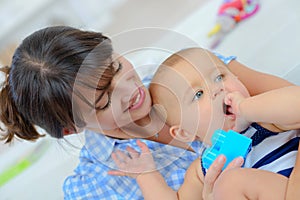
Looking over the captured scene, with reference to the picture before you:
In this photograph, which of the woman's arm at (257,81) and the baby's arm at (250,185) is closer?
the baby's arm at (250,185)

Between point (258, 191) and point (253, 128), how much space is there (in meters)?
0.20

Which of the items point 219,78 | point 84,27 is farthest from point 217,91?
point 84,27

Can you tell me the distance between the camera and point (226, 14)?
57.0 inches

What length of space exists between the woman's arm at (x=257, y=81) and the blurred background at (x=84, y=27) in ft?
0.67

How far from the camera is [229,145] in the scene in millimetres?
747

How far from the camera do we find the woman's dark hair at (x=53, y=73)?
0.80m

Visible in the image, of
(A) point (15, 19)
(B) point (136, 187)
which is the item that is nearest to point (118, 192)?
(B) point (136, 187)

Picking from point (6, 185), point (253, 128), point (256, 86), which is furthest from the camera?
point (6, 185)

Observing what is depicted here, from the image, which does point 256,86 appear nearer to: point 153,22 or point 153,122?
point 153,122

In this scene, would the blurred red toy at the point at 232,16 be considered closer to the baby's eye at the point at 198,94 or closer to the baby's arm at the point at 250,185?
the baby's eye at the point at 198,94

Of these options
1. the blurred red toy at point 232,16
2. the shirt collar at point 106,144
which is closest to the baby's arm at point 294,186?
the shirt collar at point 106,144

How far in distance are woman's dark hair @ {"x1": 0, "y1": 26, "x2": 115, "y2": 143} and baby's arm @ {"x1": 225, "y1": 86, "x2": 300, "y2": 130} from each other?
243 mm

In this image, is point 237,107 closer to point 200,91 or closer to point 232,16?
Answer: point 200,91

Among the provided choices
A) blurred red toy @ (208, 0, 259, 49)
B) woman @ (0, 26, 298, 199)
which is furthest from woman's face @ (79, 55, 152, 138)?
blurred red toy @ (208, 0, 259, 49)
